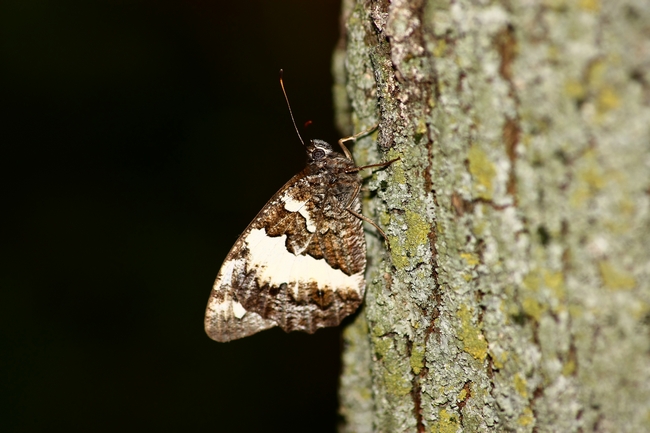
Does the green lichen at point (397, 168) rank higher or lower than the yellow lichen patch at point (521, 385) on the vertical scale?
higher

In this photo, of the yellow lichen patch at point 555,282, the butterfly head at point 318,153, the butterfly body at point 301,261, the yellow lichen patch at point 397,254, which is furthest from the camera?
the butterfly head at point 318,153

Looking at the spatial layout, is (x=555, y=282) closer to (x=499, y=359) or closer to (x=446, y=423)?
(x=499, y=359)

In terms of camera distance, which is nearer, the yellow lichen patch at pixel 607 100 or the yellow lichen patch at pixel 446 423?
the yellow lichen patch at pixel 607 100

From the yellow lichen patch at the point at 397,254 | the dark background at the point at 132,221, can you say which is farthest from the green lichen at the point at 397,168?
the dark background at the point at 132,221

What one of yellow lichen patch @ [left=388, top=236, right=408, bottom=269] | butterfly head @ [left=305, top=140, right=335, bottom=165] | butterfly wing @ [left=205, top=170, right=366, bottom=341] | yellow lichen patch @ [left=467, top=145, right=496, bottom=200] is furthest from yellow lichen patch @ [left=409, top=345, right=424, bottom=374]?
butterfly head @ [left=305, top=140, right=335, bottom=165]

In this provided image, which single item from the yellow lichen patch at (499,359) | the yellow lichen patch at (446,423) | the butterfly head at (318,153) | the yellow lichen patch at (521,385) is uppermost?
the butterfly head at (318,153)

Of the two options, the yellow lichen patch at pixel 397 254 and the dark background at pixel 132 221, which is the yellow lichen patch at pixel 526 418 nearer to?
the yellow lichen patch at pixel 397 254

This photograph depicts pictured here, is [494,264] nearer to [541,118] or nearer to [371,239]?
[541,118]
